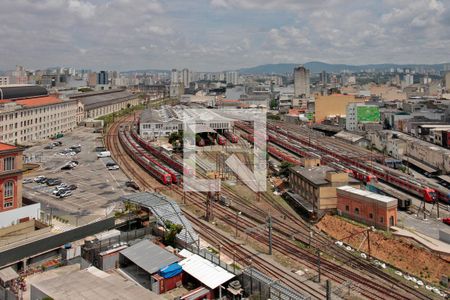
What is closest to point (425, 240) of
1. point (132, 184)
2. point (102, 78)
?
point (132, 184)

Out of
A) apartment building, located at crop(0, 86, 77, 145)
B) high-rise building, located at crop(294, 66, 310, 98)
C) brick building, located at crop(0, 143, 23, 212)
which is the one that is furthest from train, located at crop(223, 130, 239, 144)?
high-rise building, located at crop(294, 66, 310, 98)

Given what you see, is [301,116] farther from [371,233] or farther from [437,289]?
[437,289]

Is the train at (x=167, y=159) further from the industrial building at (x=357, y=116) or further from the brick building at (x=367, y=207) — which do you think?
the industrial building at (x=357, y=116)

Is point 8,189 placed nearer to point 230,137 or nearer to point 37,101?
point 230,137

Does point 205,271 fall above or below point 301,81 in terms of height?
Result: below

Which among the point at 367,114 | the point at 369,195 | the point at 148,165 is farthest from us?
the point at 367,114

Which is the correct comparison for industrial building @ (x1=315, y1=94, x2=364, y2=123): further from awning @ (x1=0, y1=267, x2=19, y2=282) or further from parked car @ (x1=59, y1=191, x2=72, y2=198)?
awning @ (x1=0, y1=267, x2=19, y2=282)

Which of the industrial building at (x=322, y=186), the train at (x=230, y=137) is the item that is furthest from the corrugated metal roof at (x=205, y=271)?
the train at (x=230, y=137)

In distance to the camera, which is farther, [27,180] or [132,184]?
[27,180]
